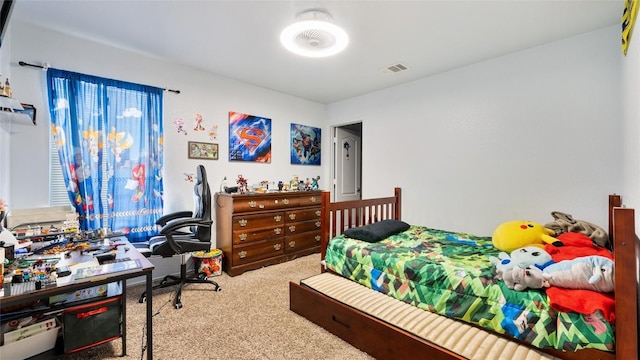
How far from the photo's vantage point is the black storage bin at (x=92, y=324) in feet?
4.95

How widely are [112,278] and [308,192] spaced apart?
2781mm

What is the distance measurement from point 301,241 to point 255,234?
0.79m

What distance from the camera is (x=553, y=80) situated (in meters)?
2.60

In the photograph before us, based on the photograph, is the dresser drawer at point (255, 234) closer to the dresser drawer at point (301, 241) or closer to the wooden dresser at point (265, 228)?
the wooden dresser at point (265, 228)

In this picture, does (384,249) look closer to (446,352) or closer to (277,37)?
(446,352)

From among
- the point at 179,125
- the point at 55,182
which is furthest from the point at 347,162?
the point at 55,182

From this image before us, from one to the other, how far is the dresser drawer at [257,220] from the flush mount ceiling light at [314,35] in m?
2.05

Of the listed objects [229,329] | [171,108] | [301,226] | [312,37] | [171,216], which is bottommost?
[229,329]

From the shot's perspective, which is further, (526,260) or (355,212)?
(355,212)

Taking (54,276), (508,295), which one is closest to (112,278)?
(54,276)

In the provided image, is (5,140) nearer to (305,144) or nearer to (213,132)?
(213,132)

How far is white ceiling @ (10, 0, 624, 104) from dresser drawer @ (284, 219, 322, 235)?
6.97 ft

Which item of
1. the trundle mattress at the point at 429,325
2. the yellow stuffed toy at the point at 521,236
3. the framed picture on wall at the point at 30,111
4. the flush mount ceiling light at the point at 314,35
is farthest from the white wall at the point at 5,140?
the yellow stuffed toy at the point at 521,236

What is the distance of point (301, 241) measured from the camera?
3.90m
